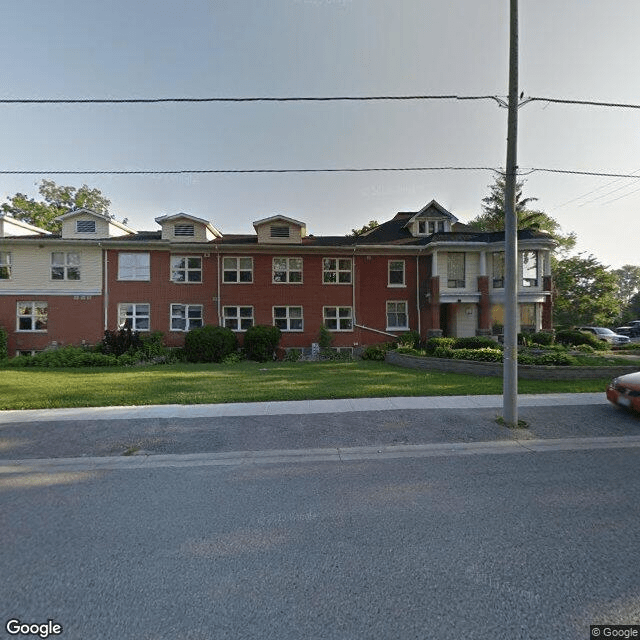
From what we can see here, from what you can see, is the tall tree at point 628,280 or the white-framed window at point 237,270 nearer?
the white-framed window at point 237,270

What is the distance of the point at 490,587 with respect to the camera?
2410 millimetres

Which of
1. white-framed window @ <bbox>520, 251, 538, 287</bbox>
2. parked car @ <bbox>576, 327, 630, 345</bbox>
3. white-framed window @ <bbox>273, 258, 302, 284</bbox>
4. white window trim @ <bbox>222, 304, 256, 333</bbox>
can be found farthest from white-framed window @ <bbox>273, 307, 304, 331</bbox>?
parked car @ <bbox>576, 327, 630, 345</bbox>

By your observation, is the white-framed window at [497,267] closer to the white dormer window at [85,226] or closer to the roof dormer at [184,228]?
the roof dormer at [184,228]

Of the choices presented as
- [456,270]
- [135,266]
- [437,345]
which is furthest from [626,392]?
[135,266]

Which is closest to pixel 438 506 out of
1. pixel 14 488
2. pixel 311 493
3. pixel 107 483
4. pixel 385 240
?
pixel 311 493

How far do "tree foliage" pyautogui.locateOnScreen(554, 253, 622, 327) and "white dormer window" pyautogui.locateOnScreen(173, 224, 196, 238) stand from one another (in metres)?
30.6

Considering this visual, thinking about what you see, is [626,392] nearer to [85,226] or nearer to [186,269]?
[186,269]

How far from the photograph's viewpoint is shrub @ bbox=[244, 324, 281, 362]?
17.0 metres

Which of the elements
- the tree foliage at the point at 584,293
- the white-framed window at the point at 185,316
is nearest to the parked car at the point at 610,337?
the tree foliage at the point at 584,293

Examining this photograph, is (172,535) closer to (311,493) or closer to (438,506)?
(311,493)

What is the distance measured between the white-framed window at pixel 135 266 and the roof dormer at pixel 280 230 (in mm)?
6176

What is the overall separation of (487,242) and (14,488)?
20052mm

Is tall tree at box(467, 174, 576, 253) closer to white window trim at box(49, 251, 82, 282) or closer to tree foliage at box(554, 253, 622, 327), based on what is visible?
tree foliage at box(554, 253, 622, 327)

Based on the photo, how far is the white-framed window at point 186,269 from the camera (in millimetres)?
18578
